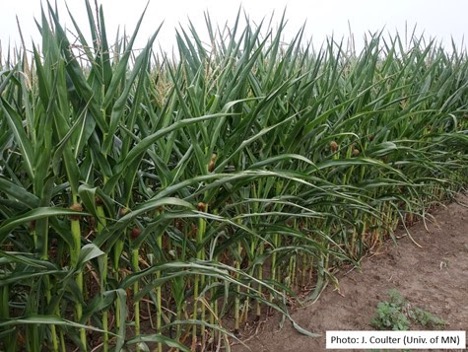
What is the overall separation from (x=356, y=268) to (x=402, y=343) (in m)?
0.45

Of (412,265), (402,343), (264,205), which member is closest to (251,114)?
(264,205)

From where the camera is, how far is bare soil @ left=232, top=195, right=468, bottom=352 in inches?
61.4

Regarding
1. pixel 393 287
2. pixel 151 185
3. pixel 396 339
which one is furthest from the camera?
pixel 393 287

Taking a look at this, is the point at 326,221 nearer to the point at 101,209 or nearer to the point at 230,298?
the point at 230,298

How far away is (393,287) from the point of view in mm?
1921

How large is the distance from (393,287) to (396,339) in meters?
0.36

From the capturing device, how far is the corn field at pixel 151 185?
2.98ft

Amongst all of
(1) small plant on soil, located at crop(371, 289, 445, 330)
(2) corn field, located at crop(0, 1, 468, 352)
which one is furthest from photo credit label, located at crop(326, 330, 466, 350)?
(2) corn field, located at crop(0, 1, 468, 352)

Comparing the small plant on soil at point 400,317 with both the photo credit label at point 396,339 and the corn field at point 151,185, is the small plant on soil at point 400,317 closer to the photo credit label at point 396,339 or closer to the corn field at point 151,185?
the photo credit label at point 396,339

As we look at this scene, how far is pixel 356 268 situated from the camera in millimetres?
2008

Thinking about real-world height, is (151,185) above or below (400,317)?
above

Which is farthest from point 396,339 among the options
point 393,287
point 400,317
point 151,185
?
point 151,185

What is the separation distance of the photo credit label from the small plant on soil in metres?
0.04

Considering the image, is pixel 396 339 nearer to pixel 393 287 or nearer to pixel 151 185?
pixel 393 287
